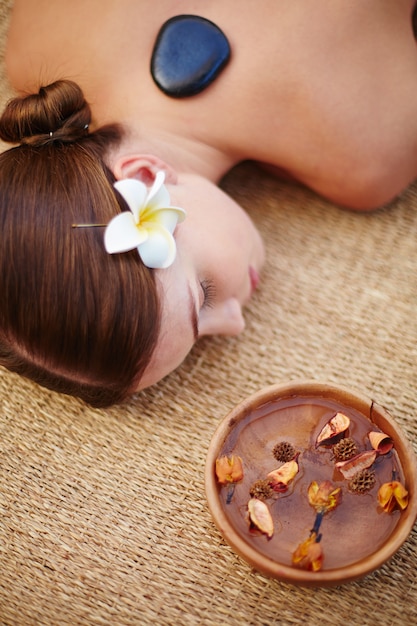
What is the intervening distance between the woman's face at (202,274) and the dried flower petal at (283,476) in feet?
0.66

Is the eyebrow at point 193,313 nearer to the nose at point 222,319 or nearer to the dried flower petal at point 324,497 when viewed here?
the nose at point 222,319

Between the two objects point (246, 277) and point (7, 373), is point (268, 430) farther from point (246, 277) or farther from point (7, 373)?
point (7, 373)

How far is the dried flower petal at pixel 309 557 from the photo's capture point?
2.21ft

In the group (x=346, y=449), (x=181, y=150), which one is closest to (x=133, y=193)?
(x=181, y=150)

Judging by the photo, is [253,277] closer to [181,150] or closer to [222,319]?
[222,319]

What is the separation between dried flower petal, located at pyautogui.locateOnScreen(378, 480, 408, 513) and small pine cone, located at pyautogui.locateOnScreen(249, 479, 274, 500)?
0.43ft

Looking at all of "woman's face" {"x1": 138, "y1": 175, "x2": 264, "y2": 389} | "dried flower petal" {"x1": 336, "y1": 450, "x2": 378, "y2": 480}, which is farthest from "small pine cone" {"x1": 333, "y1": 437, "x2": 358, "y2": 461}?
"woman's face" {"x1": 138, "y1": 175, "x2": 264, "y2": 389}

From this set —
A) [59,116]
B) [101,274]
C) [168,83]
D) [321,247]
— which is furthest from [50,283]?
[321,247]

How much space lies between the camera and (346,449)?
29.5 inches

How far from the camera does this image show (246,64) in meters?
0.98

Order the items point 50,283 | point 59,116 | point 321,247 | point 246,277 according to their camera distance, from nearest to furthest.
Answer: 1. point 50,283
2. point 59,116
3. point 246,277
4. point 321,247

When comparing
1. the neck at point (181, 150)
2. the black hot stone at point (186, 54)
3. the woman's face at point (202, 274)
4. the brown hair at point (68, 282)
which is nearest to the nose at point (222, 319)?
the woman's face at point (202, 274)

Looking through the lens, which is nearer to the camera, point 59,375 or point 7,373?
point 59,375

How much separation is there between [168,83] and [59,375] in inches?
19.2
